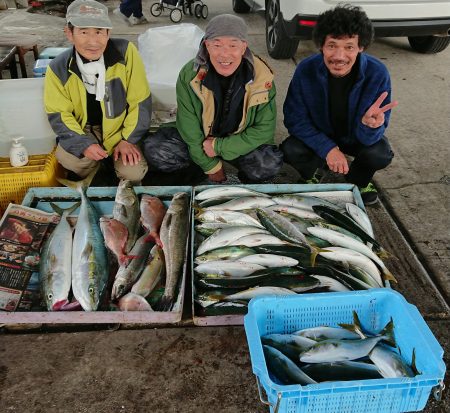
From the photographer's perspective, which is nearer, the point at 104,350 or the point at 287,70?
the point at 104,350

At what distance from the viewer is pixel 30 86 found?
135 inches

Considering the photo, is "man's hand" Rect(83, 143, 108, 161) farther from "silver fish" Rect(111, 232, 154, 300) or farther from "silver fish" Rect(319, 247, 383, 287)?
"silver fish" Rect(319, 247, 383, 287)

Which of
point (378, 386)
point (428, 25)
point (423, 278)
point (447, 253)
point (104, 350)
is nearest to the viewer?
point (378, 386)

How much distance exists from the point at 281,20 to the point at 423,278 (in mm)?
4142

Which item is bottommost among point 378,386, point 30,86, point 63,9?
point 63,9

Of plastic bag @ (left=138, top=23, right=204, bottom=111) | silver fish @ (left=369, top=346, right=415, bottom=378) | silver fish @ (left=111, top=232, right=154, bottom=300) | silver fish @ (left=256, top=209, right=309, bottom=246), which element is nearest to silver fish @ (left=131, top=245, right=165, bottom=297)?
silver fish @ (left=111, top=232, right=154, bottom=300)

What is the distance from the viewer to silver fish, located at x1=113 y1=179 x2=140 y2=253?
9.62ft

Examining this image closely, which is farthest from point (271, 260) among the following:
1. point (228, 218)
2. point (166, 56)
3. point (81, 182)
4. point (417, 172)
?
point (166, 56)

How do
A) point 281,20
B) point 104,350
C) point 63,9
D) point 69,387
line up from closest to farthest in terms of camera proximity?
point 69,387 < point 104,350 < point 281,20 < point 63,9

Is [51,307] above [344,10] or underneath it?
underneath

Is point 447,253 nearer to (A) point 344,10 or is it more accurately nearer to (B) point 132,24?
(A) point 344,10

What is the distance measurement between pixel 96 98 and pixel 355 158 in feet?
6.54

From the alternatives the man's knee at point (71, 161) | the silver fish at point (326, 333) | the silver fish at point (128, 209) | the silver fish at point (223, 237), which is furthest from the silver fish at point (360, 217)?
the man's knee at point (71, 161)

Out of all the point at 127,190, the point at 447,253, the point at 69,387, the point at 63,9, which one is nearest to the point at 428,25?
the point at 447,253
